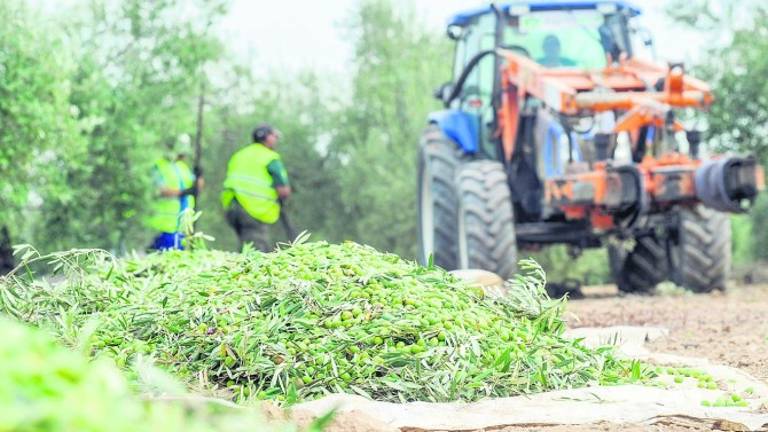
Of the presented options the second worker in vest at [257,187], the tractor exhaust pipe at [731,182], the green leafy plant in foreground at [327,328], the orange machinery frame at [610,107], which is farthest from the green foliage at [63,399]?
the second worker in vest at [257,187]

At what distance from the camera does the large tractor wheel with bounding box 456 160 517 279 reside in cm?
1095

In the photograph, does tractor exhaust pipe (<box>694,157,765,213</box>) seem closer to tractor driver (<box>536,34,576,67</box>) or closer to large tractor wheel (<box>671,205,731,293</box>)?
large tractor wheel (<box>671,205,731,293</box>)

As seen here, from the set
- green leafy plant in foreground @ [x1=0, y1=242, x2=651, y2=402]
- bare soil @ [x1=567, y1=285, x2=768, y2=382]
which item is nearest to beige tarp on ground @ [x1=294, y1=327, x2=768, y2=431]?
green leafy plant in foreground @ [x1=0, y1=242, x2=651, y2=402]

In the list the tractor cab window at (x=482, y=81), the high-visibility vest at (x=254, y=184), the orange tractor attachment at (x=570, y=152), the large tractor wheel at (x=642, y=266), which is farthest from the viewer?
the large tractor wheel at (x=642, y=266)

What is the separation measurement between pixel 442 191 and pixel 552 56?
1.75 meters

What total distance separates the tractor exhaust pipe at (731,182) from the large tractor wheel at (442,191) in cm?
248

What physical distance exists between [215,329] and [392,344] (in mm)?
746

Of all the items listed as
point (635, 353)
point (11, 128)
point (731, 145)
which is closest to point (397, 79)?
point (731, 145)

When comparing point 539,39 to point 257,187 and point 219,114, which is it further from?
point 219,114

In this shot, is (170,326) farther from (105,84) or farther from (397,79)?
(397,79)

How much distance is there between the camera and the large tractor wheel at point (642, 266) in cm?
1372

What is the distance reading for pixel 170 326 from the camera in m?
5.32

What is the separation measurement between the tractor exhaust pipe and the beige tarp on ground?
5.69 meters

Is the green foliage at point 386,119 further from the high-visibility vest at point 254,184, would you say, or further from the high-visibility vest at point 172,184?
the high-visibility vest at point 254,184
